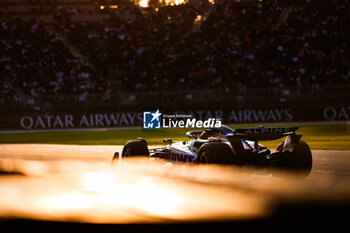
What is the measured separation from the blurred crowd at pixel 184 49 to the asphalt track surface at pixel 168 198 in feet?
70.2

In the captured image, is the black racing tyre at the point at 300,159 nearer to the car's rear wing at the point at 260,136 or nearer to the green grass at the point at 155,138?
the car's rear wing at the point at 260,136

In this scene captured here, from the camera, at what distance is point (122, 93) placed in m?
30.9

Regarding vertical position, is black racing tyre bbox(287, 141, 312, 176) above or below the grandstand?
below

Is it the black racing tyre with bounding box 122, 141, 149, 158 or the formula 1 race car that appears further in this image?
the black racing tyre with bounding box 122, 141, 149, 158

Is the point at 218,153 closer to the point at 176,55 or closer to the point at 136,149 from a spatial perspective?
the point at 136,149

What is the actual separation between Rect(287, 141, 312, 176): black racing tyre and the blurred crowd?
73.4ft

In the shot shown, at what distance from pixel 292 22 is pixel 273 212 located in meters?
30.4

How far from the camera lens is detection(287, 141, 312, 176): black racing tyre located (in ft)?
27.1

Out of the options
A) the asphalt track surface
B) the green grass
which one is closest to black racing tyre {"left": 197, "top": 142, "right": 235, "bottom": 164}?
the asphalt track surface

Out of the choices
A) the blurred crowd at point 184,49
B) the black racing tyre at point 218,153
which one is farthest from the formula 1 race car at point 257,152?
the blurred crowd at point 184,49

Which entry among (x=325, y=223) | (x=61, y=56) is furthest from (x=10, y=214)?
(x=61, y=56)

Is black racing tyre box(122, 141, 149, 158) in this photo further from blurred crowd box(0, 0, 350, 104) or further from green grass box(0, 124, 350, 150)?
blurred crowd box(0, 0, 350, 104)

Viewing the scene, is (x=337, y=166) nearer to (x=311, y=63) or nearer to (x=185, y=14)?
(x=311, y=63)

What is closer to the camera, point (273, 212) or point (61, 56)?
point (273, 212)
